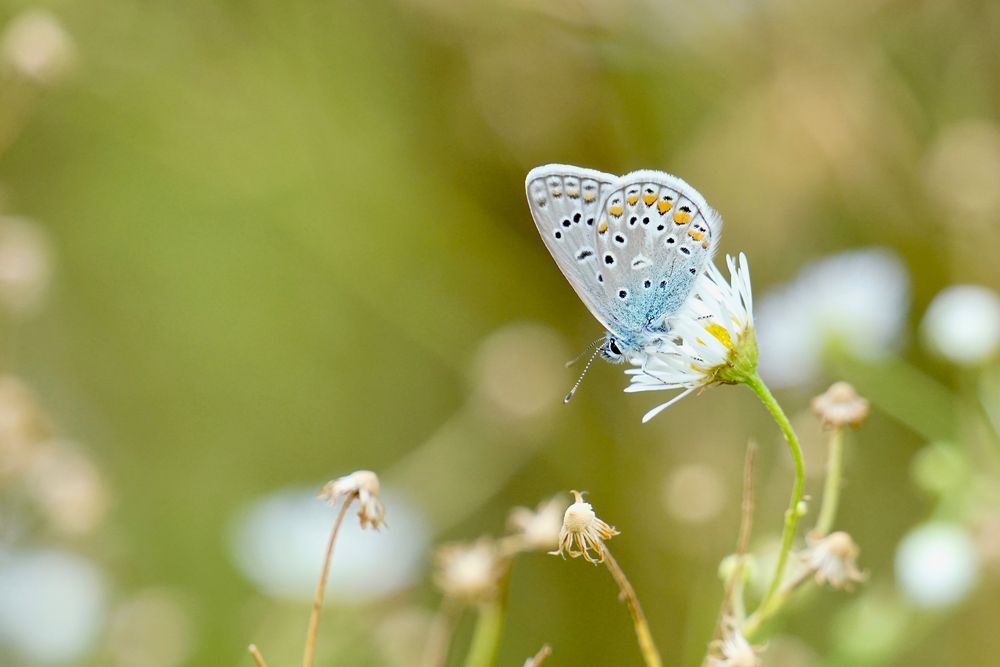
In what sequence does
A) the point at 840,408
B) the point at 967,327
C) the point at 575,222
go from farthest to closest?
the point at 967,327, the point at 575,222, the point at 840,408

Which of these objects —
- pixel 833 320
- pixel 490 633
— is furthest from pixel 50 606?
pixel 833 320

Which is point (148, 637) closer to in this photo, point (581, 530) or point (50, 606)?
point (50, 606)

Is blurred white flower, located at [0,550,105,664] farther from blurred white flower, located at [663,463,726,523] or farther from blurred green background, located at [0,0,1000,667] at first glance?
blurred white flower, located at [663,463,726,523]

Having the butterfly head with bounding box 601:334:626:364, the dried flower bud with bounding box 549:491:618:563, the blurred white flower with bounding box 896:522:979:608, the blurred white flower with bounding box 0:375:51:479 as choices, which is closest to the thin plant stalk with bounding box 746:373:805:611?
the dried flower bud with bounding box 549:491:618:563

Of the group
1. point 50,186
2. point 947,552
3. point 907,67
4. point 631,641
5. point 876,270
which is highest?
point 50,186

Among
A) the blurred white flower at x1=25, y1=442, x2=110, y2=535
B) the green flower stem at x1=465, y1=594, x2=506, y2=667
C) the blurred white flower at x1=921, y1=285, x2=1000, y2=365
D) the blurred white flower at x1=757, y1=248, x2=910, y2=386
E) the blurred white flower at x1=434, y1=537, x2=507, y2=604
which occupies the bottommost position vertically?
the blurred white flower at x1=757, y1=248, x2=910, y2=386

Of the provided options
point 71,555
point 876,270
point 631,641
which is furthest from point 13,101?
A: point 631,641

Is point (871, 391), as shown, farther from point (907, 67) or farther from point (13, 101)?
point (13, 101)
